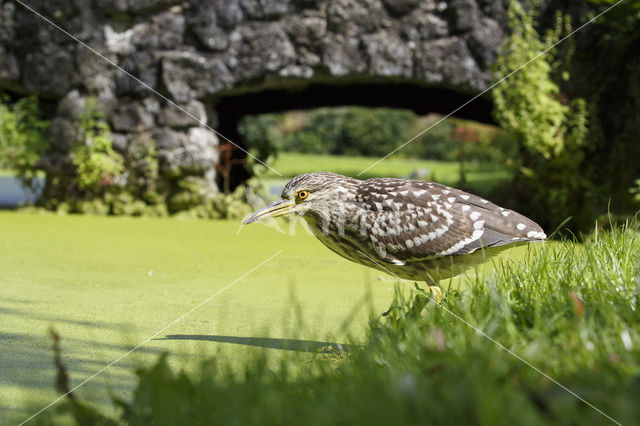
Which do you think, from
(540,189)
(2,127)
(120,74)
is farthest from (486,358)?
(2,127)

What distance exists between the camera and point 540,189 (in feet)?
19.9

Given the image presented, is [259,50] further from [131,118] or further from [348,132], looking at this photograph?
[348,132]

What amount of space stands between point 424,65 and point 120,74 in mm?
3220

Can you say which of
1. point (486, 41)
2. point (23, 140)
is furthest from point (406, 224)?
point (23, 140)

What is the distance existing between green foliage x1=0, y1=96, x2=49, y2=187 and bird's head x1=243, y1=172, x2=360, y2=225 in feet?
17.7

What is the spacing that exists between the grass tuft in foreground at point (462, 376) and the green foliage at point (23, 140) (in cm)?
608

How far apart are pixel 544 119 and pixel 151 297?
3957 mm

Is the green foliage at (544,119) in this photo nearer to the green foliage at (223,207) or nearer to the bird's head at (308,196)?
the green foliage at (223,207)

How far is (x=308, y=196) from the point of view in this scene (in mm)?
2816

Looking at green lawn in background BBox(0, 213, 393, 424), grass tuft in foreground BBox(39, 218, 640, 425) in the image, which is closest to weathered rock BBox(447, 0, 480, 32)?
green lawn in background BBox(0, 213, 393, 424)

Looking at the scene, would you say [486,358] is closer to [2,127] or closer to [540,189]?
[540,189]

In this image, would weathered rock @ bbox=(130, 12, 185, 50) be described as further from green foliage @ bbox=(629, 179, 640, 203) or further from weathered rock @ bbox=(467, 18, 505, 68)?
green foliage @ bbox=(629, 179, 640, 203)

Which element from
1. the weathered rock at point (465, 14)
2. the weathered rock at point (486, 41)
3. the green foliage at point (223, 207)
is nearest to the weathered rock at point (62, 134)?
the green foliage at point (223, 207)

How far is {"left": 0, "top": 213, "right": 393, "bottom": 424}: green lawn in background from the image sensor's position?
235 cm
